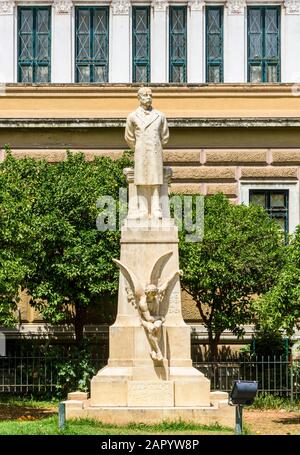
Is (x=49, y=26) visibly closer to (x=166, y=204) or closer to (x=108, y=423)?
(x=166, y=204)

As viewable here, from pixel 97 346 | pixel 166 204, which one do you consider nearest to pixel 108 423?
pixel 166 204

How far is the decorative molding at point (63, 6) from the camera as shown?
46.5 m

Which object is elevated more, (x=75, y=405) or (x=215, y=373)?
(x=215, y=373)

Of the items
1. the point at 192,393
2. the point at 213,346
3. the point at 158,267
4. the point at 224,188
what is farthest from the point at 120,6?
the point at 192,393

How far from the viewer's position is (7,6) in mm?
46562

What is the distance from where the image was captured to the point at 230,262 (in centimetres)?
4028

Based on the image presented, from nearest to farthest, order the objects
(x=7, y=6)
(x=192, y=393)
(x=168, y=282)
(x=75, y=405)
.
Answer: (x=75, y=405) < (x=192, y=393) < (x=168, y=282) < (x=7, y=6)

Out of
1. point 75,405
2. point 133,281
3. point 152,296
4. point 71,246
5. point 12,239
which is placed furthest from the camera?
point 71,246

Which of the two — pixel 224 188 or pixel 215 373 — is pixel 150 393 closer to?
pixel 215 373

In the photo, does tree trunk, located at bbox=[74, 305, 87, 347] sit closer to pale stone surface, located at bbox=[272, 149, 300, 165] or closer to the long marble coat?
pale stone surface, located at bbox=[272, 149, 300, 165]

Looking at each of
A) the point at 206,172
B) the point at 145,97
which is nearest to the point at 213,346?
the point at 206,172

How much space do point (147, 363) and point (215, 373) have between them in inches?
404

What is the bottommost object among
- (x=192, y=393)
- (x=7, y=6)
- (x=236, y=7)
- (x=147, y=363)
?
(x=192, y=393)

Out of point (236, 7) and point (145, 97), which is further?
point (236, 7)
